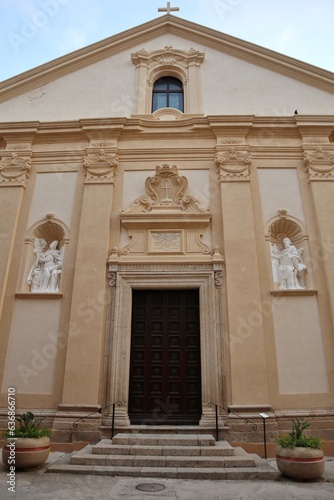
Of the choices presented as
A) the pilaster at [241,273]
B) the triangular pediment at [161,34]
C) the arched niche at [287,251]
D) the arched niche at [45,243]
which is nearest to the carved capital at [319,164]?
the arched niche at [287,251]

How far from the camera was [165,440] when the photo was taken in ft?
22.6

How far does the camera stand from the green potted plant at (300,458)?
5.69 m

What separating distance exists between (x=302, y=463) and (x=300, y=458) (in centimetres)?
7

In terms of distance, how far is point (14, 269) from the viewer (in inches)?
371

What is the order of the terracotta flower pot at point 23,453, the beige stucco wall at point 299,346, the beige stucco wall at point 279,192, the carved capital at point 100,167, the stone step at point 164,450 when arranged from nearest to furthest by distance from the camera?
1. the terracotta flower pot at point 23,453
2. the stone step at point 164,450
3. the beige stucco wall at point 299,346
4. the beige stucco wall at point 279,192
5. the carved capital at point 100,167

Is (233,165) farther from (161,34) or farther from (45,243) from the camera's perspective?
(161,34)

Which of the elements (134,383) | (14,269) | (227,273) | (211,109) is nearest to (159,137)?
(211,109)

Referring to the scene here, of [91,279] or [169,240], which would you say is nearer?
[91,279]

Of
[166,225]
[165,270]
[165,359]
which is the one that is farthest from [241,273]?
[165,359]

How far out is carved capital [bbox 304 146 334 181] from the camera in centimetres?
1009

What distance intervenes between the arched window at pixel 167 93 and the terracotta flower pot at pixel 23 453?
32.4ft

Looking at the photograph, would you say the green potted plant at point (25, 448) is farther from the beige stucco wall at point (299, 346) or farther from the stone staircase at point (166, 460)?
the beige stucco wall at point (299, 346)

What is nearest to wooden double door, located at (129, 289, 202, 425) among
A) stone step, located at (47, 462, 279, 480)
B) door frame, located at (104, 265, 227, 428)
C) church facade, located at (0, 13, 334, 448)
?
church facade, located at (0, 13, 334, 448)

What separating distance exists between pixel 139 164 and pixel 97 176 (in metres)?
1.27
